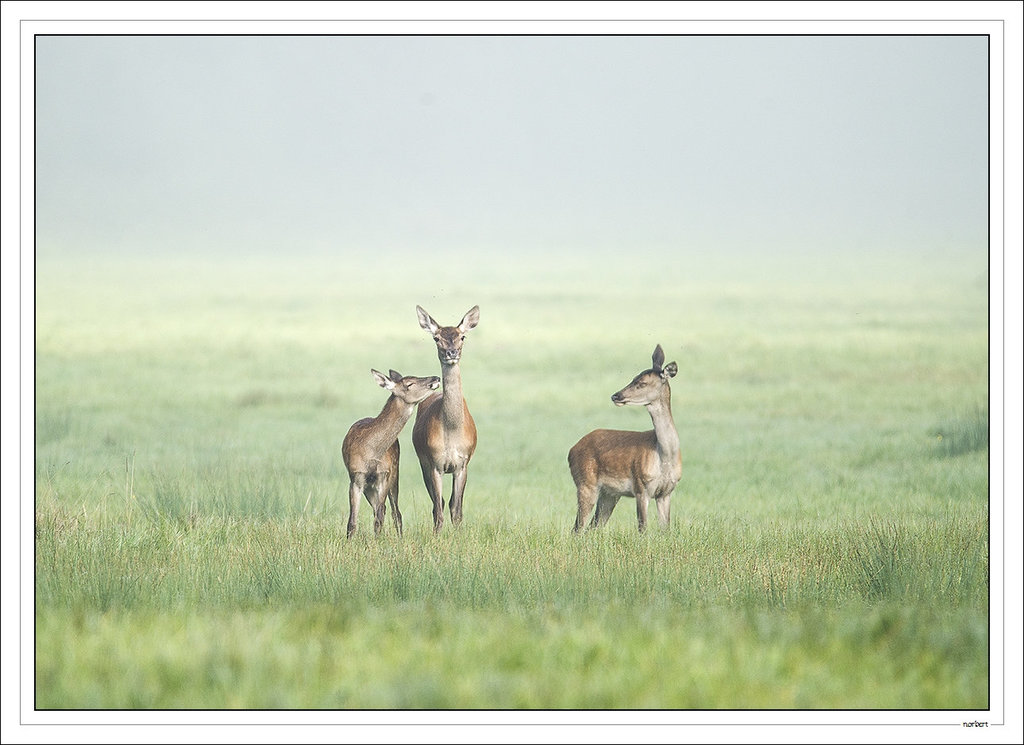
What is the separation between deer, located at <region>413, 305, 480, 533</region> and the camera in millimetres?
10594

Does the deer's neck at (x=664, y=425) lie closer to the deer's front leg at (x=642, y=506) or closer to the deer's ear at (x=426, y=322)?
the deer's front leg at (x=642, y=506)

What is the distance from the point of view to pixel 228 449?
15.1 m

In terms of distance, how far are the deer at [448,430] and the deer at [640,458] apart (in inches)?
39.8

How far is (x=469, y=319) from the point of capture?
34.8 feet

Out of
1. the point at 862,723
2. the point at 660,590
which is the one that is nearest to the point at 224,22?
the point at 660,590

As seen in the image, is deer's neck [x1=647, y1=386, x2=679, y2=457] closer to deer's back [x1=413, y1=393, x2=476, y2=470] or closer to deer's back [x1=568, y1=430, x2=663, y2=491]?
deer's back [x1=568, y1=430, x2=663, y2=491]

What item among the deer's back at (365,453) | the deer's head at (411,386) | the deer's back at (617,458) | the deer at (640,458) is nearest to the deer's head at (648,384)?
the deer at (640,458)

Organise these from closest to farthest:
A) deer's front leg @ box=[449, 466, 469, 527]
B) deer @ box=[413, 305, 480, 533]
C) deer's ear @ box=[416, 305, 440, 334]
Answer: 1. deer's ear @ box=[416, 305, 440, 334]
2. deer @ box=[413, 305, 480, 533]
3. deer's front leg @ box=[449, 466, 469, 527]

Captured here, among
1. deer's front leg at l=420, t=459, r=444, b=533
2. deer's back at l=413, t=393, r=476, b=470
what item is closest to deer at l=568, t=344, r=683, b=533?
deer's back at l=413, t=393, r=476, b=470

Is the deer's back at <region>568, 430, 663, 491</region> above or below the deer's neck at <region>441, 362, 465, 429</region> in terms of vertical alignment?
below

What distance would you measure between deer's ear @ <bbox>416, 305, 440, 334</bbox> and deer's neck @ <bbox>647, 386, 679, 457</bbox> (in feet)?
6.17

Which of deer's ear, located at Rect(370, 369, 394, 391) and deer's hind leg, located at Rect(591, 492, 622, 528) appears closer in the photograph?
deer's ear, located at Rect(370, 369, 394, 391)

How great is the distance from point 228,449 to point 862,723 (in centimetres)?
933

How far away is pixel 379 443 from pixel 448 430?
0.62 m
